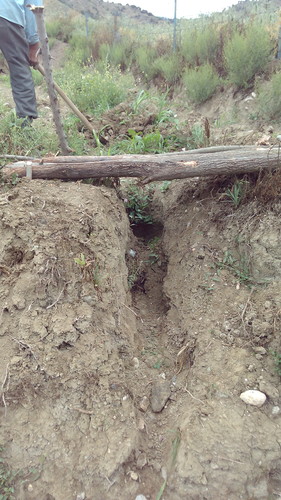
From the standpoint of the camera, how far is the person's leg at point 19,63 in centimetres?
345

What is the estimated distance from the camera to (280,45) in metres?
4.73

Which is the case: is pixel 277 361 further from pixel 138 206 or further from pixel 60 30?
pixel 60 30

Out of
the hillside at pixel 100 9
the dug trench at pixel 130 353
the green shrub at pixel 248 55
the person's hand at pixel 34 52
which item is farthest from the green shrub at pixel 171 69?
the hillside at pixel 100 9

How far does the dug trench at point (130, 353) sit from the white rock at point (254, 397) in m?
0.03

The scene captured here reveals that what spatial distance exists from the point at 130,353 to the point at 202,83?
4.26 m

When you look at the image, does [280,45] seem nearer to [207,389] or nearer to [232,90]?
[232,90]

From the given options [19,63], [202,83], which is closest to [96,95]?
[19,63]

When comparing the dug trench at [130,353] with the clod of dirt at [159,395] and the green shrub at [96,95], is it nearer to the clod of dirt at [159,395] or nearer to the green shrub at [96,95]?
the clod of dirt at [159,395]

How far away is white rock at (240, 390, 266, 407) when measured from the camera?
5.66 ft

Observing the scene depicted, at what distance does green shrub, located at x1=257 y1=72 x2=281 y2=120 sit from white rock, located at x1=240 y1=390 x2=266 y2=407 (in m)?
3.49

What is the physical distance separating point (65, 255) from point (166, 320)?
78 centimetres

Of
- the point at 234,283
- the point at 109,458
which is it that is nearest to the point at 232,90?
the point at 234,283

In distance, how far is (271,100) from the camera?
4277 millimetres

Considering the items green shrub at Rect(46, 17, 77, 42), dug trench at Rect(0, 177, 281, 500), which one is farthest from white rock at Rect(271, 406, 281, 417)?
green shrub at Rect(46, 17, 77, 42)
